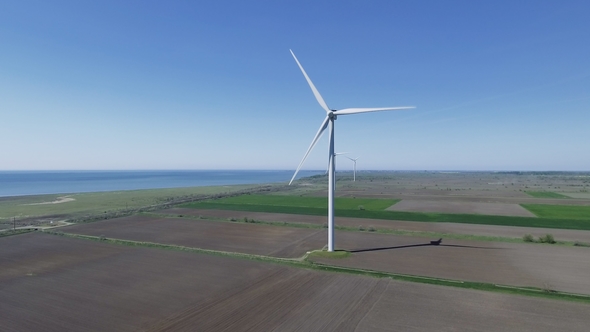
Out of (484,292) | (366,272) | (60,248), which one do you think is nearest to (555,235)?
(484,292)

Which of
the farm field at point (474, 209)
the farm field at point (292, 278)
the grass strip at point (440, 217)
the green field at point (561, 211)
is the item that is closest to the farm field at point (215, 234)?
the farm field at point (292, 278)

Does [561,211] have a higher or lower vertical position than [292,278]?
higher

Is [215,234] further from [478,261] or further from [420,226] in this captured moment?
[478,261]

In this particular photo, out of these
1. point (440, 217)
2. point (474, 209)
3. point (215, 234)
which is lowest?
point (215, 234)

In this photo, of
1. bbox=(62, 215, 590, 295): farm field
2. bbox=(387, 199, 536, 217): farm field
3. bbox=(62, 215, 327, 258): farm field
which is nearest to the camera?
bbox=(62, 215, 590, 295): farm field

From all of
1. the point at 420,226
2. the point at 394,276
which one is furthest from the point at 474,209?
the point at 394,276

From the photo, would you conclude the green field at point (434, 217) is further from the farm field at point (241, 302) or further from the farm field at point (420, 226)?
the farm field at point (241, 302)

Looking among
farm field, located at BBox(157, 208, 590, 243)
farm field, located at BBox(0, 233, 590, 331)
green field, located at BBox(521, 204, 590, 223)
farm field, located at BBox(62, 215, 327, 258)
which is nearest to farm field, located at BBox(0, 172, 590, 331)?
farm field, located at BBox(0, 233, 590, 331)

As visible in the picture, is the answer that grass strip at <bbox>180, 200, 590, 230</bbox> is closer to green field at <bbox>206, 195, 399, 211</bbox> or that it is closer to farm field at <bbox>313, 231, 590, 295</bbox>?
green field at <bbox>206, 195, 399, 211</bbox>
